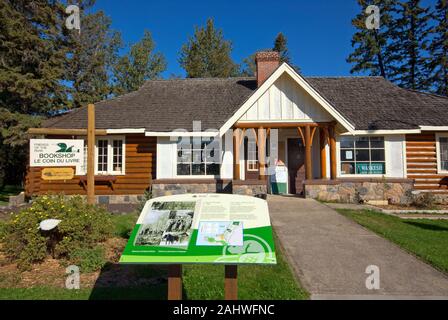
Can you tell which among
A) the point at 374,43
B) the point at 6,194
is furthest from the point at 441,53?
the point at 6,194

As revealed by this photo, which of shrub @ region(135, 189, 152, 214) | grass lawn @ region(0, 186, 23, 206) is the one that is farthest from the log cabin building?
grass lawn @ region(0, 186, 23, 206)

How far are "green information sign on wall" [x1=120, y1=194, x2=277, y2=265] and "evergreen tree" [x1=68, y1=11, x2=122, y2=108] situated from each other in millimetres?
21730

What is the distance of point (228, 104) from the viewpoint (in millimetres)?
14969

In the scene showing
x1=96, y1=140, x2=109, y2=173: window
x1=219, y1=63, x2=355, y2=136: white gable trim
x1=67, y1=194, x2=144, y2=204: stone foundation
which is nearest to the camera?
x1=219, y1=63, x2=355, y2=136: white gable trim

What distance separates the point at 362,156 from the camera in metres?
12.9

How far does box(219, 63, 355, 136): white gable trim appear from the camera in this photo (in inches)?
436

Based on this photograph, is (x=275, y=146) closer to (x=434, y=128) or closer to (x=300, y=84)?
(x=300, y=84)

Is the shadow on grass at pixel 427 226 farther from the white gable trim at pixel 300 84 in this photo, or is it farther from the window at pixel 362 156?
the window at pixel 362 156

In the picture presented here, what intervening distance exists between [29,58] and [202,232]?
18107mm

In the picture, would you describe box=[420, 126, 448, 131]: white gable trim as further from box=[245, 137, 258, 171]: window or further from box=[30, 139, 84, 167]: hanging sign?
box=[30, 139, 84, 167]: hanging sign
